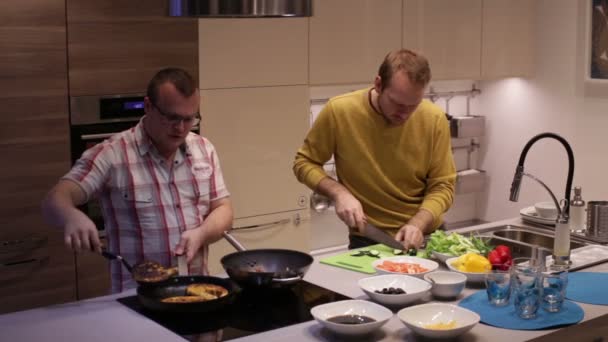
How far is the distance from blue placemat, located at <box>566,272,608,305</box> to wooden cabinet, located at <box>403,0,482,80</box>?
7.08 ft

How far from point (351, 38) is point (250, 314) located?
7.75 ft

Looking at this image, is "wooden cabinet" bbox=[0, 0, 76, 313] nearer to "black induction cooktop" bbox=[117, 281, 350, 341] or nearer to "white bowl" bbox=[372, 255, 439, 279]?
"black induction cooktop" bbox=[117, 281, 350, 341]

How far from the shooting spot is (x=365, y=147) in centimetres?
359

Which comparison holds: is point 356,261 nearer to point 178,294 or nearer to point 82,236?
point 178,294

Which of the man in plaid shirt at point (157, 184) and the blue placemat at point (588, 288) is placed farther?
the man in plaid shirt at point (157, 184)

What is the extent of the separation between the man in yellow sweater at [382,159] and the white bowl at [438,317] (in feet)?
3.04

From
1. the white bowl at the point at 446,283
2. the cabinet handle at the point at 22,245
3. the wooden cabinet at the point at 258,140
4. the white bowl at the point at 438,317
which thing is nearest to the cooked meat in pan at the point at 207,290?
the white bowl at the point at 438,317

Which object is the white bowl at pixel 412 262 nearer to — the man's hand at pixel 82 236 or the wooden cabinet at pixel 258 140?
the man's hand at pixel 82 236

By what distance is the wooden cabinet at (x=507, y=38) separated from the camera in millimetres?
5312

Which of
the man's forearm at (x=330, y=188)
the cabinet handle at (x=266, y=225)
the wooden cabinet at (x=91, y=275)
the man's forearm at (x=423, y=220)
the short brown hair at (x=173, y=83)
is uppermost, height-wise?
the short brown hair at (x=173, y=83)

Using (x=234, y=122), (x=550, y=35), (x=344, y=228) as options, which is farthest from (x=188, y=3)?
(x=550, y=35)

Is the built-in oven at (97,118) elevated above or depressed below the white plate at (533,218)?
above

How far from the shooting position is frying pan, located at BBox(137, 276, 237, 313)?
2.55 metres

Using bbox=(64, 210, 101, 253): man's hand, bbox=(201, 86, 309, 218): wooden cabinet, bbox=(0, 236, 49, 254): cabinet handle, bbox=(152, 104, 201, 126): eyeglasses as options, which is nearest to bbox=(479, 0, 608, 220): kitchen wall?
bbox=(201, 86, 309, 218): wooden cabinet
